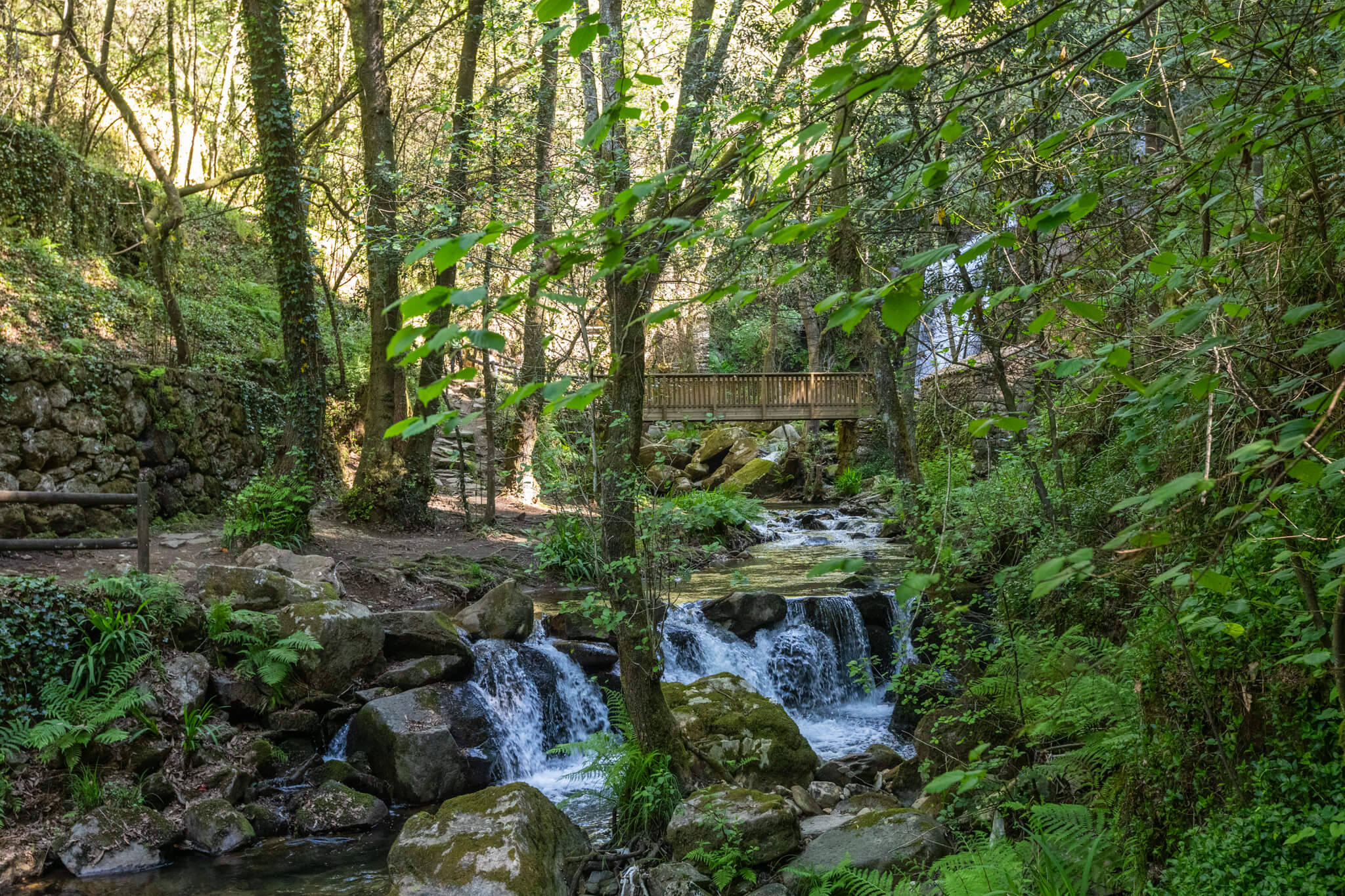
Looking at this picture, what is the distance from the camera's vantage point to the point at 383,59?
1263 cm

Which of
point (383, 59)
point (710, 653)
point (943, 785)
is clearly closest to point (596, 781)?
point (710, 653)

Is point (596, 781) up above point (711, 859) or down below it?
below

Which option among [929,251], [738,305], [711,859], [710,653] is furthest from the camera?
[710,653]

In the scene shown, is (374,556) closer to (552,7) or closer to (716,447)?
(552,7)

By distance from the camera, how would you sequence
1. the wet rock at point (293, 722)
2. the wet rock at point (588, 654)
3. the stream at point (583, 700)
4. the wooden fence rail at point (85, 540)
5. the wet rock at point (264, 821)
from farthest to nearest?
1. the wet rock at point (588, 654)
2. the wet rock at point (293, 722)
3. the wooden fence rail at point (85, 540)
4. the wet rock at point (264, 821)
5. the stream at point (583, 700)

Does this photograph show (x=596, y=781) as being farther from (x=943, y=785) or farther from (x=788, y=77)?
(x=788, y=77)

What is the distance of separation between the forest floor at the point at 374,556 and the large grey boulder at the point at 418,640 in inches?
49.5

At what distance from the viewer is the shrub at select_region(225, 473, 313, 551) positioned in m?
9.78

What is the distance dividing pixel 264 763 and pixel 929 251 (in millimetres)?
6899

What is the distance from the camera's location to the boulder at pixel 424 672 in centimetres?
763

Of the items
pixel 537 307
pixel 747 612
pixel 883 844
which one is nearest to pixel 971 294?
pixel 537 307

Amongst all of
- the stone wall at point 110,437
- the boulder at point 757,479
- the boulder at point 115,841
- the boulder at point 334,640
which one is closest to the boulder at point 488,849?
the boulder at point 115,841

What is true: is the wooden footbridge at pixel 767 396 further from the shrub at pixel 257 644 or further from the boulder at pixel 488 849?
the boulder at pixel 488 849

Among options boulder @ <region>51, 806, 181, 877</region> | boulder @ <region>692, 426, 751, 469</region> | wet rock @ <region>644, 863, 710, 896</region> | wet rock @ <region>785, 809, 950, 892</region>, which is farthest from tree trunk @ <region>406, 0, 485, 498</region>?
boulder @ <region>692, 426, 751, 469</region>
